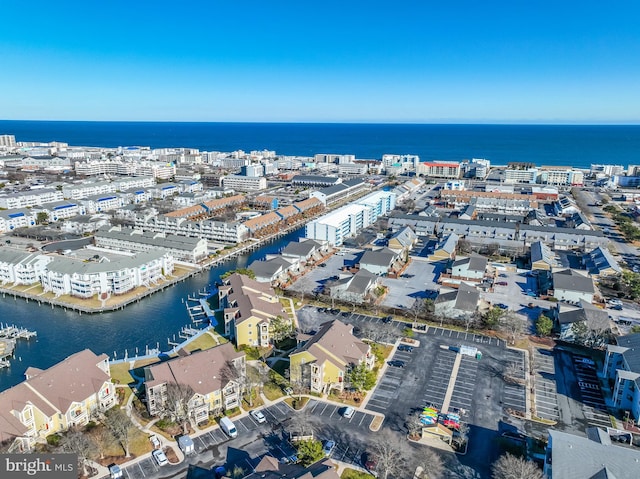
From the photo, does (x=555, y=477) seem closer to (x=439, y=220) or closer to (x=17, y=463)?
(x=17, y=463)

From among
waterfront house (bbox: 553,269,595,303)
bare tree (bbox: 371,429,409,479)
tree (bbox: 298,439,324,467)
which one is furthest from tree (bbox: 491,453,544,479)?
waterfront house (bbox: 553,269,595,303)

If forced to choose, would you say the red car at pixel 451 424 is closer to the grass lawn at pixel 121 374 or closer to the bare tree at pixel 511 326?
the bare tree at pixel 511 326

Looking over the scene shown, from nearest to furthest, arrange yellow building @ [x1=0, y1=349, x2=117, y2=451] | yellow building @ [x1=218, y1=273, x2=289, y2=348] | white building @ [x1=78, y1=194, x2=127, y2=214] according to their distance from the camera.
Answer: yellow building @ [x1=0, y1=349, x2=117, y2=451] → yellow building @ [x1=218, y1=273, x2=289, y2=348] → white building @ [x1=78, y1=194, x2=127, y2=214]

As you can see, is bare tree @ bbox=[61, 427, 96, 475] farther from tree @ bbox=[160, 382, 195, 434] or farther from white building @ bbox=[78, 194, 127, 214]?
white building @ bbox=[78, 194, 127, 214]

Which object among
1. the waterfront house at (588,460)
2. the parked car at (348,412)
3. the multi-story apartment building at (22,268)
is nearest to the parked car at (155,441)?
the parked car at (348,412)

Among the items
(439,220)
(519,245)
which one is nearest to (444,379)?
(519,245)

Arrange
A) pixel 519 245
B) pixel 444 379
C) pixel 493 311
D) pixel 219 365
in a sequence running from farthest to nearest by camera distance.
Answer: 1. pixel 519 245
2. pixel 493 311
3. pixel 444 379
4. pixel 219 365

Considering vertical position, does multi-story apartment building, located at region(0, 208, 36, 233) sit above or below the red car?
above
